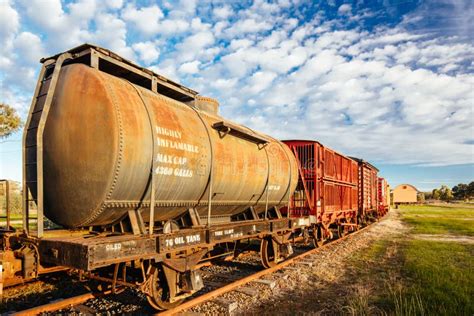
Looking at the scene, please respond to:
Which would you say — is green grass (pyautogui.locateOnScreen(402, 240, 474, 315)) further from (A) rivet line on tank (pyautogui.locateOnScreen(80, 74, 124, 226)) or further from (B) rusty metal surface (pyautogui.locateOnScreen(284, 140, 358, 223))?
(A) rivet line on tank (pyautogui.locateOnScreen(80, 74, 124, 226))

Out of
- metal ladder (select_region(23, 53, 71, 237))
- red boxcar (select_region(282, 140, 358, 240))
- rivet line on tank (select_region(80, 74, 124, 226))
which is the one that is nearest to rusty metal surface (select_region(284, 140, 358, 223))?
red boxcar (select_region(282, 140, 358, 240))

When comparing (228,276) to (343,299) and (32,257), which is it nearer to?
(343,299)

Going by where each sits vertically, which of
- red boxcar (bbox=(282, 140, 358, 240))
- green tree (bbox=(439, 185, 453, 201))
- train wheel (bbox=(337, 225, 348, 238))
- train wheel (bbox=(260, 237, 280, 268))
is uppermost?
red boxcar (bbox=(282, 140, 358, 240))

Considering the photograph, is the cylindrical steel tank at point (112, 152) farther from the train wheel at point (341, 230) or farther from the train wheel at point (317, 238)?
the train wheel at point (341, 230)

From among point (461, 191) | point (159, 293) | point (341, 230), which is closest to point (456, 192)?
point (461, 191)

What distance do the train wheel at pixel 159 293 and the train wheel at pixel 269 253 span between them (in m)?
3.71

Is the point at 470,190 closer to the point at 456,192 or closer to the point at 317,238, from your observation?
the point at 456,192

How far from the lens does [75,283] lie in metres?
8.25

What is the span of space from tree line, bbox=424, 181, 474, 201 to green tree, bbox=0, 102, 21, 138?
131923mm

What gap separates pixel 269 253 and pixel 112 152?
269 inches

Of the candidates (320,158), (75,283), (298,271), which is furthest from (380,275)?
(75,283)

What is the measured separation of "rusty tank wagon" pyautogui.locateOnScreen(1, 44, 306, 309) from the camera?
541cm

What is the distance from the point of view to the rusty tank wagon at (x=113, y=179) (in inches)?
213

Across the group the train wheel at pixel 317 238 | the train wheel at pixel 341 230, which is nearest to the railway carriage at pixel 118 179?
the train wheel at pixel 317 238
